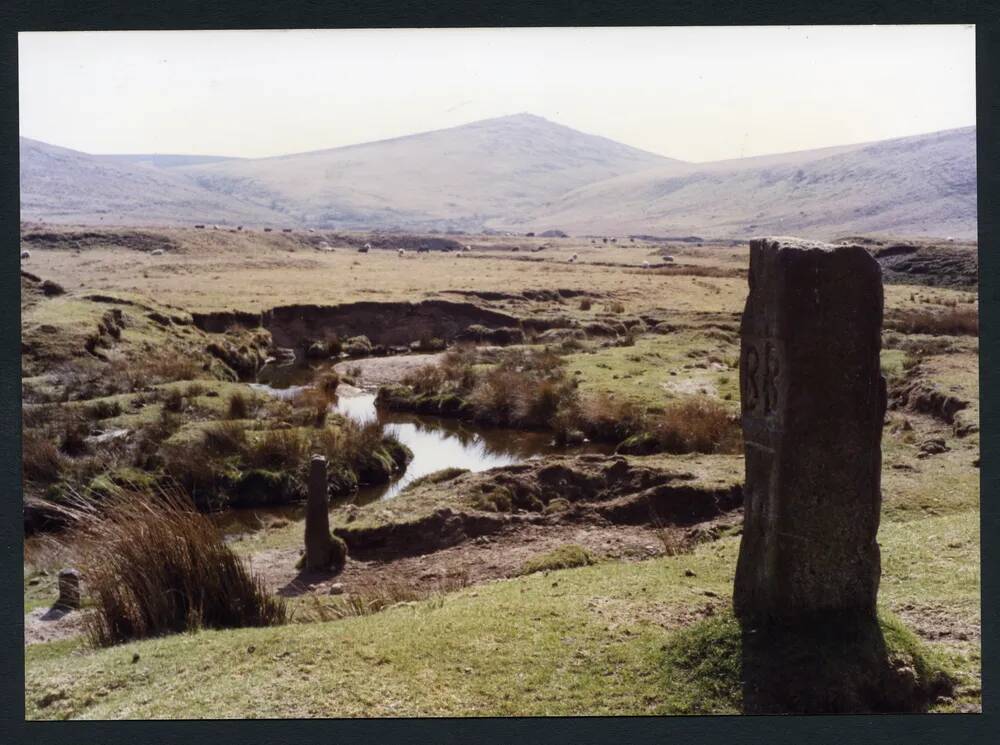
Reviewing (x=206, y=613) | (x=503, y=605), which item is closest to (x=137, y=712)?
(x=206, y=613)

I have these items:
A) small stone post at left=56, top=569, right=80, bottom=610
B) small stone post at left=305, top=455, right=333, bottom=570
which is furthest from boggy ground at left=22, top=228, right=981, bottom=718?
small stone post at left=305, top=455, right=333, bottom=570

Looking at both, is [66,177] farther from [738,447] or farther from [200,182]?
[738,447]

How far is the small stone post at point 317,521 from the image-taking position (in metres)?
15.0

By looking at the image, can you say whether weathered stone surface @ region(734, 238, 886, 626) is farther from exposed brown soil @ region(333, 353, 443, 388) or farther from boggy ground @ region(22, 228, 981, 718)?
exposed brown soil @ region(333, 353, 443, 388)

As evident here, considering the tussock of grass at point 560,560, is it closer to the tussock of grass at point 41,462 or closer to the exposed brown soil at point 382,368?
the tussock of grass at point 41,462

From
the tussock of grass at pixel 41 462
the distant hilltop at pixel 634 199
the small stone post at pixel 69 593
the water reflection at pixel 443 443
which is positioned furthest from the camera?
the distant hilltop at pixel 634 199

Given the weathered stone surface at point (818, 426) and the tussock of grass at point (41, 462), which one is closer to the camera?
the weathered stone surface at point (818, 426)

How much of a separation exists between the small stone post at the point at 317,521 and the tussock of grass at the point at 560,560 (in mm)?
2915

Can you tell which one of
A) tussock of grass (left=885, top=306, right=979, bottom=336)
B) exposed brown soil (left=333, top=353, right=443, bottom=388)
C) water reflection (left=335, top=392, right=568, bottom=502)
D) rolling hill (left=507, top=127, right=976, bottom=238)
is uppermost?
rolling hill (left=507, top=127, right=976, bottom=238)

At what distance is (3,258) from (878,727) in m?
8.19

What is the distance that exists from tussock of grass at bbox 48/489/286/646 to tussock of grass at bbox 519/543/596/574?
385 centimetres

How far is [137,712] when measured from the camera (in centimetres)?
888

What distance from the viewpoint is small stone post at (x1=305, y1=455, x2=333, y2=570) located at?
14984mm


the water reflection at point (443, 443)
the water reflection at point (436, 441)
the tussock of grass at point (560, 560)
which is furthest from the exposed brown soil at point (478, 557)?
the water reflection at point (443, 443)
